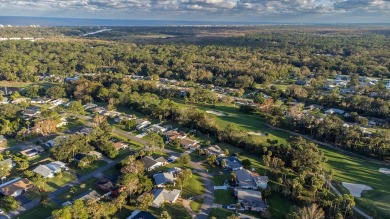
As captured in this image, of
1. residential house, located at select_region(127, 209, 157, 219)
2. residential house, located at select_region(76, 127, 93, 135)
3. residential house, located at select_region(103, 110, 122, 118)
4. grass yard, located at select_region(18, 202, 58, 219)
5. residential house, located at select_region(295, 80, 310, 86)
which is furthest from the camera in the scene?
residential house, located at select_region(295, 80, 310, 86)

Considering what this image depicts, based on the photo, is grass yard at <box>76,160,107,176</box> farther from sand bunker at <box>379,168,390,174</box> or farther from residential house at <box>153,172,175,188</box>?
sand bunker at <box>379,168,390,174</box>

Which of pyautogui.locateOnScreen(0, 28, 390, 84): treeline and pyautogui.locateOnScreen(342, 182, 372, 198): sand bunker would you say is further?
pyautogui.locateOnScreen(0, 28, 390, 84): treeline

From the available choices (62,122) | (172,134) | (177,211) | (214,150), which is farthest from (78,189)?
(62,122)

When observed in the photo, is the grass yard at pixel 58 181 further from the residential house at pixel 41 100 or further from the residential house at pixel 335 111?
the residential house at pixel 335 111

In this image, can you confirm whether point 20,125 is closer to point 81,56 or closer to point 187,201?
point 187,201

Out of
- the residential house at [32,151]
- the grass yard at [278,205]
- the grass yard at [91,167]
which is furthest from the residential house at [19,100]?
the grass yard at [278,205]

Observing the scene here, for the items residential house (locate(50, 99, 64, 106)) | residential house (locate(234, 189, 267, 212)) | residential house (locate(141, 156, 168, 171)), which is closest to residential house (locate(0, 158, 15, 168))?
residential house (locate(141, 156, 168, 171))
